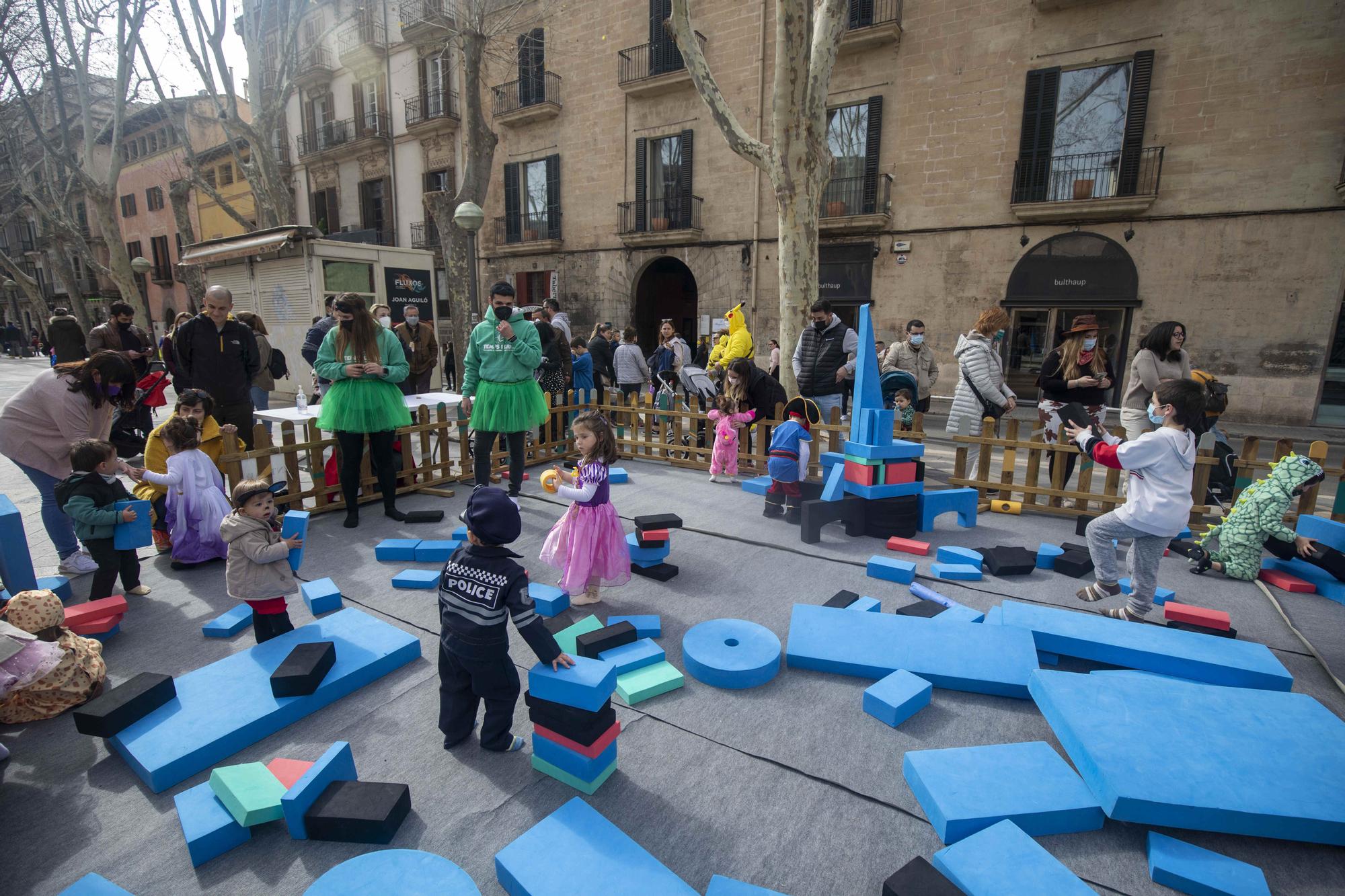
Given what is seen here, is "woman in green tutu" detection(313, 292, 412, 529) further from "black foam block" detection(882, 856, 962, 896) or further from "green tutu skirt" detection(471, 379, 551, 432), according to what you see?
"black foam block" detection(882, 856, 962, 896)

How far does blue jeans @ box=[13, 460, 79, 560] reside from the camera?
4.27m

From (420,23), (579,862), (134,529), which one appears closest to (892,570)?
(579,862)

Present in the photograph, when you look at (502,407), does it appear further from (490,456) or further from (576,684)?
(576,684)

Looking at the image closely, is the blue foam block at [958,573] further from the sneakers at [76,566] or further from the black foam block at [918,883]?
the sneakers at [76,566]

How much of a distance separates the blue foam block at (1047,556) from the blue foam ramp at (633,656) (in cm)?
302

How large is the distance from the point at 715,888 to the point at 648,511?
415 centimetres

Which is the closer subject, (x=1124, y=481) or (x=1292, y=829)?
(x=1292, y=829)

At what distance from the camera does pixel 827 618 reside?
3576 millimetres

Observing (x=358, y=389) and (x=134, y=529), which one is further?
(x=358, y=389)

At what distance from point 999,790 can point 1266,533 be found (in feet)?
11.6

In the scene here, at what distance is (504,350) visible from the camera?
5.74 m

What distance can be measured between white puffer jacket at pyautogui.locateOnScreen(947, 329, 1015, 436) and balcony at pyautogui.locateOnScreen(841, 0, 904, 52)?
11.1 metres

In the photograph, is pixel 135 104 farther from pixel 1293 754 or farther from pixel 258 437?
pixel 1293 754

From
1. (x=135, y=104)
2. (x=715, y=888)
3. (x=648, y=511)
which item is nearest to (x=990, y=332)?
(x=648, y=511)
